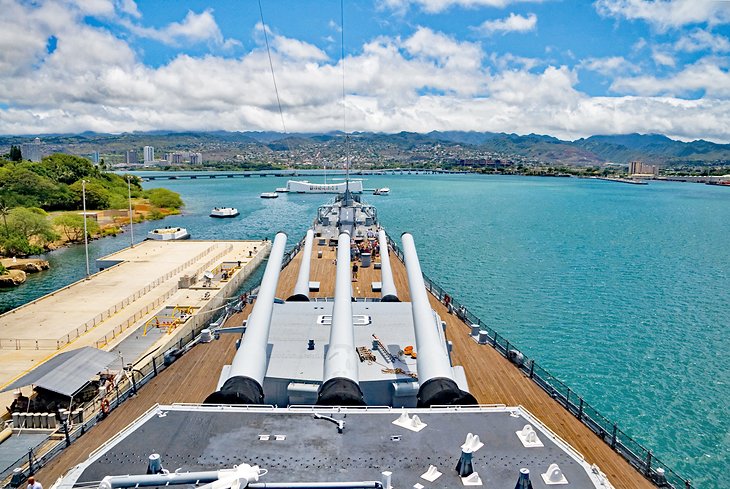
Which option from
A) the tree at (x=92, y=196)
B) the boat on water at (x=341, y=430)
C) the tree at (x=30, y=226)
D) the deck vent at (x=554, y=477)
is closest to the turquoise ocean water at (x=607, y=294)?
the tree at (x=30, y=226)

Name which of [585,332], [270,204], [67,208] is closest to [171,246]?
[67,208]

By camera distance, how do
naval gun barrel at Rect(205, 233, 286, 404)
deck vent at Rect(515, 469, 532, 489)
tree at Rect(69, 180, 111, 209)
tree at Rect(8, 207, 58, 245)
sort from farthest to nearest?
tree at Rect(69, 180, 111, 209) < tree at Rect(8, 207, 58, 245) < naval gun barrel at Rect(205, 233, 286, 404) < deck vent at Rect(515, 469, 532, 489)

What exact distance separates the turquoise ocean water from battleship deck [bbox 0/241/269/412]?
877cm

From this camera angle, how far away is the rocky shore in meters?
58.3

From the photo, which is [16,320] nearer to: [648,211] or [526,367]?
[526,367]

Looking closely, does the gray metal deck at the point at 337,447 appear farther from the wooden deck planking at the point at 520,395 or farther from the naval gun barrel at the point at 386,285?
the naval gun barrel at the point at 386,285

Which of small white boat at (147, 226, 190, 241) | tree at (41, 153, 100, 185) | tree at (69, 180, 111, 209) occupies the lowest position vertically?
small white boat at (147, 226, 190, 241)

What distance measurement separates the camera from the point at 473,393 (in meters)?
22.1

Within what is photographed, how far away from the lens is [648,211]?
445ft

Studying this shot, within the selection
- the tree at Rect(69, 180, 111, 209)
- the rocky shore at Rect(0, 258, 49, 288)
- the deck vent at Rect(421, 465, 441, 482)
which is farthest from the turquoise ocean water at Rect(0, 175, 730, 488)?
the deck vent at Rect(421, 465, 441, 482)

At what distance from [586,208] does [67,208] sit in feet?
446

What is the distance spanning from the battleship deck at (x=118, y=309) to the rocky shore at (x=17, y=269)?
883 centimetres

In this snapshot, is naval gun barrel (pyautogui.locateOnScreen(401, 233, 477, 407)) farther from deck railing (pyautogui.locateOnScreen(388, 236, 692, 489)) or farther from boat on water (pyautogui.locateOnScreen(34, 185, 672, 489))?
deck railing (pyautogui.locateOnScreen(388, 236, 692, 489))

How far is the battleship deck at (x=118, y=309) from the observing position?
34.3 meters
